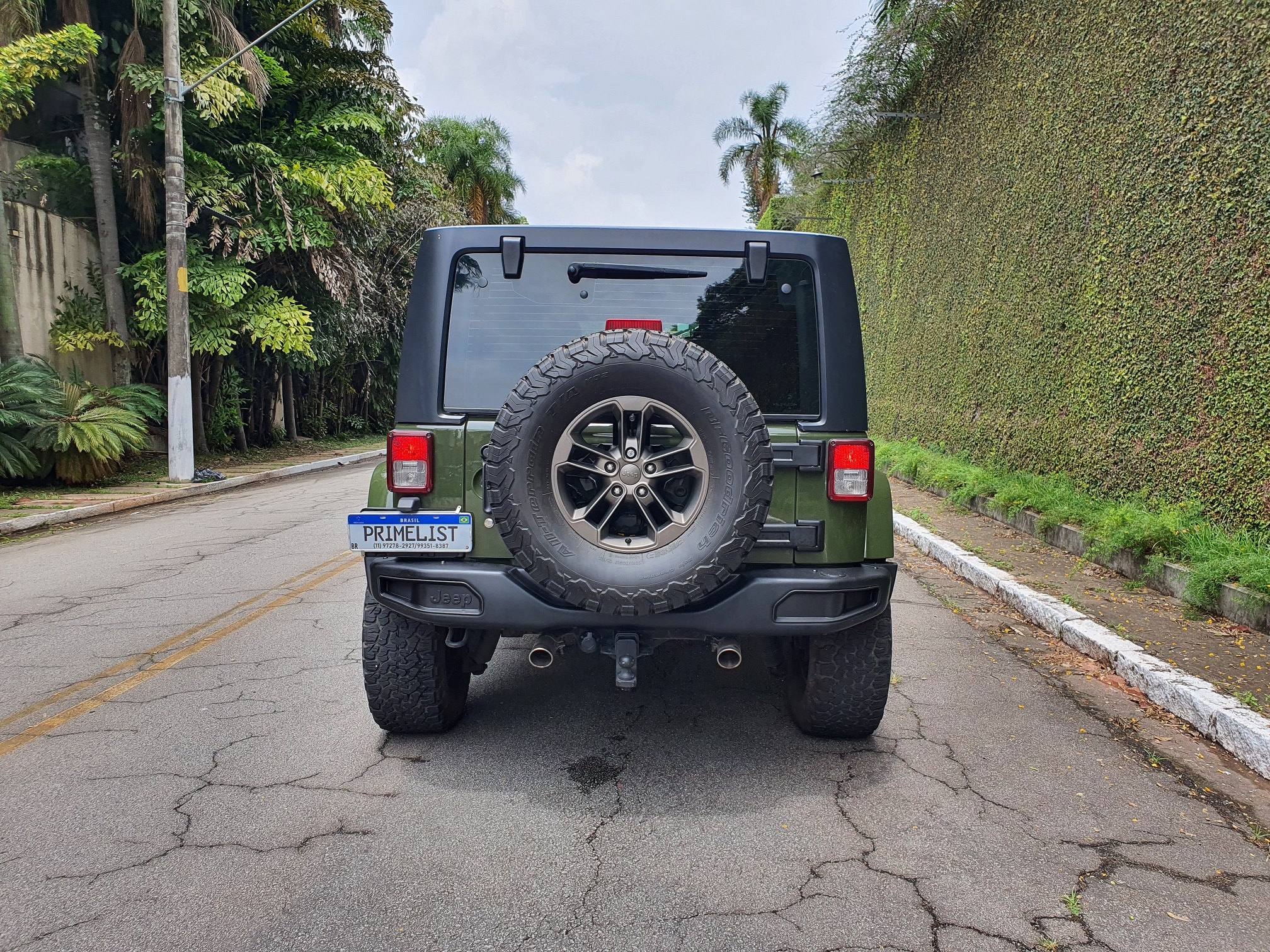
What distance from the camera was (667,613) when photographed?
10.5 ft

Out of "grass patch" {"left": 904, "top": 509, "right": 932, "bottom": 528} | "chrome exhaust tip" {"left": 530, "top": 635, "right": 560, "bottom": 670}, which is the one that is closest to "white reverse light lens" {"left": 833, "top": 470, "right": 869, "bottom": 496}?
"chrome exhaust tip" {"left": 530, "top": 635, "right": 560, "bottom": 670}

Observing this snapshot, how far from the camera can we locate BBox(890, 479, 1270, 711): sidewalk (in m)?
4.70

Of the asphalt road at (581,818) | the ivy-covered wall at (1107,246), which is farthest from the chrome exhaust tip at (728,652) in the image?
the ivy-covered wall at (1107,246)

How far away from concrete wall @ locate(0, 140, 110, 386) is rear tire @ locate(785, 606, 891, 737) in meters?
14.7

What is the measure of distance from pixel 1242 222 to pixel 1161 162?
1.32 meters

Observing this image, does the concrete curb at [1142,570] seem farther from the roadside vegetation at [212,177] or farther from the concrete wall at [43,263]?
the concrete wall at [43,263]

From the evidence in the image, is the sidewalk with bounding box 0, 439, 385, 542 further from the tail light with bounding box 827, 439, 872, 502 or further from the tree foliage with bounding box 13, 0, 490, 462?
the tail light with bounding box 827, 439, 872, 502

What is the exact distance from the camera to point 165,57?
44.7 ft

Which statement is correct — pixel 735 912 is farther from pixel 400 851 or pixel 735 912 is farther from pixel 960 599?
pixel 960 599

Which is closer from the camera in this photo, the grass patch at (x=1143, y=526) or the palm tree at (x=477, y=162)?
the grass patch at (x=1143, y=526)

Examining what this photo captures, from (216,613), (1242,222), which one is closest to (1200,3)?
(1242,222)

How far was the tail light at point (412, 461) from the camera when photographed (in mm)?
3439

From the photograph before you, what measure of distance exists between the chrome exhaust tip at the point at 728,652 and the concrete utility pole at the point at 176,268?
13.0 metres

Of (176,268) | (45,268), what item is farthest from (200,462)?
(176,268)
